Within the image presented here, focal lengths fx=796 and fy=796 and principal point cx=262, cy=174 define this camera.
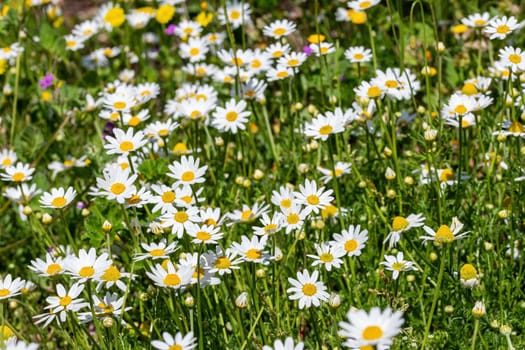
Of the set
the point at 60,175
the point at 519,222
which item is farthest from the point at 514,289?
the point at 60,175

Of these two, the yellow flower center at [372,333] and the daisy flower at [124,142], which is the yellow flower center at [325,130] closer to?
the daisy flower at [124,142]

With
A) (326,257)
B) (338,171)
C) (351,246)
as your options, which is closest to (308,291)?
(326,257)

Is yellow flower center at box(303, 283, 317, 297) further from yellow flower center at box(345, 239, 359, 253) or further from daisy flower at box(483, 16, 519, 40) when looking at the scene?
daisy flower at box(483, 16, 519, 40)

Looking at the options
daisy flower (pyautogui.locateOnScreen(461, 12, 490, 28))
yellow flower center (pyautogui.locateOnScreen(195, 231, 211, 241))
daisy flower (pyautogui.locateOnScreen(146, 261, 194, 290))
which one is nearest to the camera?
daisy flower (pyautogui.locateOnScreen(146, 261, 194, 290))

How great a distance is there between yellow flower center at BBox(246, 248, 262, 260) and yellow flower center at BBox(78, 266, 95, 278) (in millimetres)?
434

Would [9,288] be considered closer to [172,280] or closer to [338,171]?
[172,280]

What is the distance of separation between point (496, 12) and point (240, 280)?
1.85 meters

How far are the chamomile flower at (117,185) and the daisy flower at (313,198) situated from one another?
513 mm

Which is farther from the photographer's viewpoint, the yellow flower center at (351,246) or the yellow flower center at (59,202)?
the yellow flower center at (59,202)

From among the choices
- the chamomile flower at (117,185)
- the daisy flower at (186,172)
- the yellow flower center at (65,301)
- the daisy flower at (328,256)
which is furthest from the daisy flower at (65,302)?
the daisy flower at (328,256)

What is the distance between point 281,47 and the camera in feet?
11.1

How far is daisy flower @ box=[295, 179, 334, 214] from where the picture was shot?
A: 2441 millimetres

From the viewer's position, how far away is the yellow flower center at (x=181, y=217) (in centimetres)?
234

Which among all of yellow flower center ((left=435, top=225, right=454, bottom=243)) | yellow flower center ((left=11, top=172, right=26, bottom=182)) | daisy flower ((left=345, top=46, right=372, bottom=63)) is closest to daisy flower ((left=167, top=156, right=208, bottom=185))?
yellow flower center ((left=11, top=172, right=26, bottom=182))
